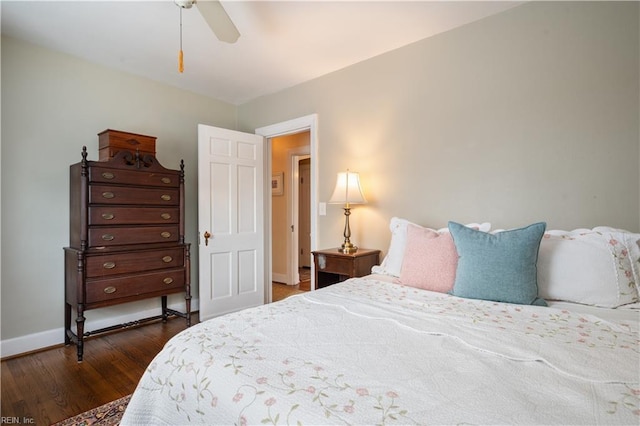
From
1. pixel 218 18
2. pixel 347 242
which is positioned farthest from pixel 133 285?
pixel 218 18

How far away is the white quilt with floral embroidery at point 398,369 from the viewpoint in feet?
2.25

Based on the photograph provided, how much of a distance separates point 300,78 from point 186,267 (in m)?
2.15

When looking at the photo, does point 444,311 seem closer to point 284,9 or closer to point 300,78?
point 284,9

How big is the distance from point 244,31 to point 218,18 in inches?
29.1

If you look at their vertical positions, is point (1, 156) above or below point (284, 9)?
below

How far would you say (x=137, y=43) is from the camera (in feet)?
8.37

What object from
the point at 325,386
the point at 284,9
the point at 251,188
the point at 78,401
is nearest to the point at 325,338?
the point at 325,386

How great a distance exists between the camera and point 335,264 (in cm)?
261

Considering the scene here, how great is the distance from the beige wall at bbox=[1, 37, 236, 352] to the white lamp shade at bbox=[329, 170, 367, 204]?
6.97 feet

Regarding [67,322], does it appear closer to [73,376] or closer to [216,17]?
[73,376]

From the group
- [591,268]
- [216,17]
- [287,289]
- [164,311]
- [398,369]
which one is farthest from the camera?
[287,289]

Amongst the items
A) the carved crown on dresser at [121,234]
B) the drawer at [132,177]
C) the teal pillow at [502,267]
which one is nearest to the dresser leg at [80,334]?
the carved crown on dresser at [121,234]

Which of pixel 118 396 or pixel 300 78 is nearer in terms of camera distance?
pixel 118 396

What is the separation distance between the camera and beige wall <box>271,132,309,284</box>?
195 inches
